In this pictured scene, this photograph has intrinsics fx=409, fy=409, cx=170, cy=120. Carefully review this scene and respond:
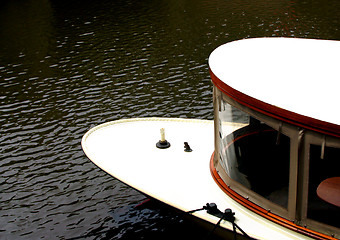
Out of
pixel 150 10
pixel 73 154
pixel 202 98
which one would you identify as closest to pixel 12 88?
pixel 73 154

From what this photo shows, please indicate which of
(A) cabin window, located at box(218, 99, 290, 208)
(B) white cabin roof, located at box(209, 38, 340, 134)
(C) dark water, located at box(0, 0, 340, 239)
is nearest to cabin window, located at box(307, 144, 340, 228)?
(A) cabin window, located at box(218, 99, 290, 208)

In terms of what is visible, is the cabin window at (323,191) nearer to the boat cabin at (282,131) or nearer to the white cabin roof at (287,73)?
the boat cabin at (282,131)

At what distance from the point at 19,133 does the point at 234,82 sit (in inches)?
443

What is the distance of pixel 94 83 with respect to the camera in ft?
67.2

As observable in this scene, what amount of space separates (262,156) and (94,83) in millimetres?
14044

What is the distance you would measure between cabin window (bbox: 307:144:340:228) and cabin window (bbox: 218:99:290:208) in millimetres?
440

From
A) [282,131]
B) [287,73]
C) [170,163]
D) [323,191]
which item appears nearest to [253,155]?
[282,131]

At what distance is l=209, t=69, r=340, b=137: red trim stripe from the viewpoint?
238 inches

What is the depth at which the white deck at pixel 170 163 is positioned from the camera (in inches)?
301

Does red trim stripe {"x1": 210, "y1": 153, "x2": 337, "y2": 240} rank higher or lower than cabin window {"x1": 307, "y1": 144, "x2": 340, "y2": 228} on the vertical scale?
lower

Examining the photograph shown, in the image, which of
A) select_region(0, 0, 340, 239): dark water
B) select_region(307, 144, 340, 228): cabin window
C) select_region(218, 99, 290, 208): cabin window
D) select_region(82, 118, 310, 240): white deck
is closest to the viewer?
select_region(307, 144, 340, 228): cabin window

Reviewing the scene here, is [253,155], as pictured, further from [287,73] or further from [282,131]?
[287,73]

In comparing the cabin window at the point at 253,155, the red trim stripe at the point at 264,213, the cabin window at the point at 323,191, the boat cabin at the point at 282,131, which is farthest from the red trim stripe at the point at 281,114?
the red trim stripe at the point at 264,213

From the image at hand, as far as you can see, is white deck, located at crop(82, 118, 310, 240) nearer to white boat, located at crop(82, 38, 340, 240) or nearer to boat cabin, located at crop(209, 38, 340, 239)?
white boat, located at crop(82, 38, 340, 240)
